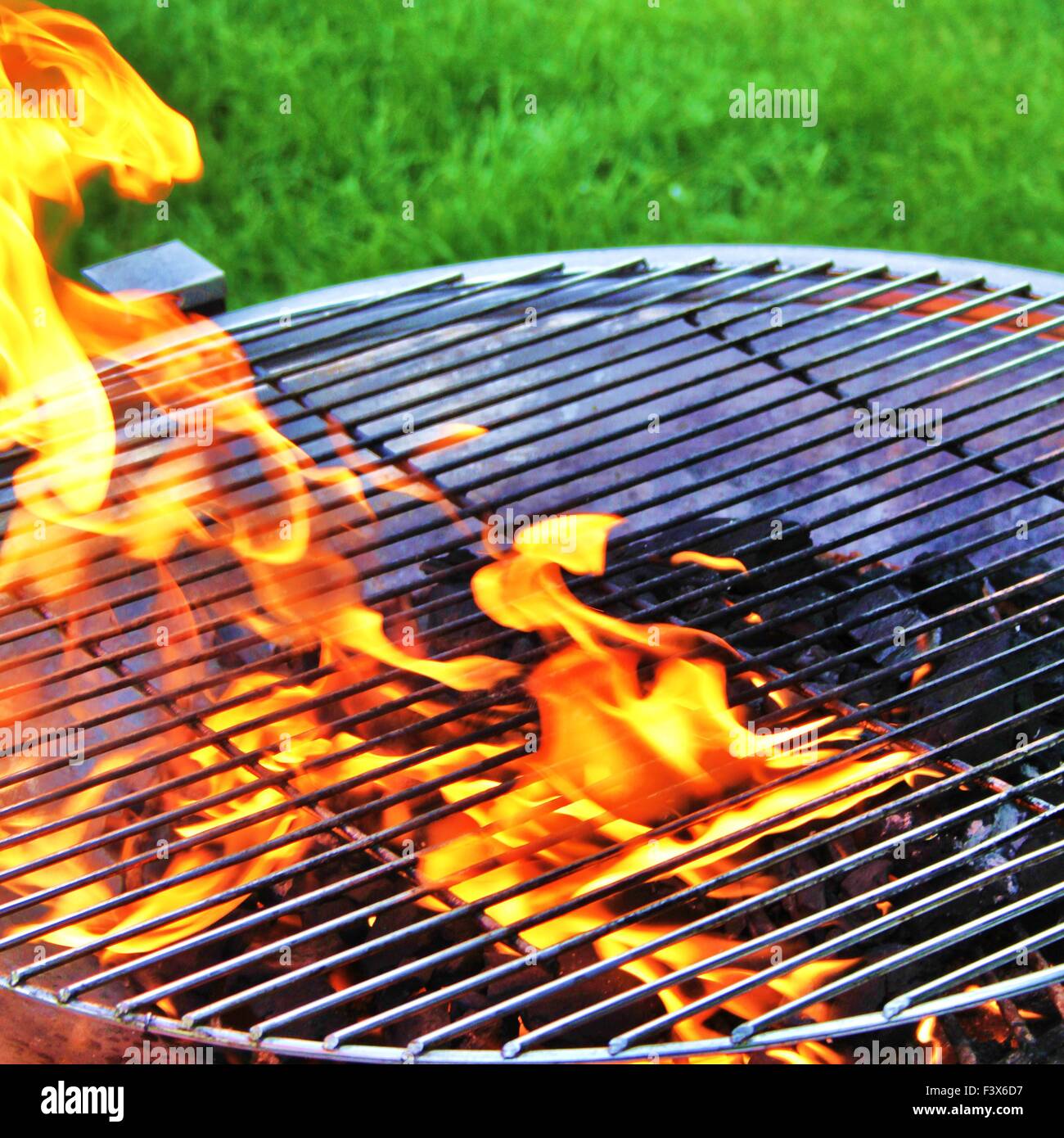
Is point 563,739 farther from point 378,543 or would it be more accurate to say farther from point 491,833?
point 378,543

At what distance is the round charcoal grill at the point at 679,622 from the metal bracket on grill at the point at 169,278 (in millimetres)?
72

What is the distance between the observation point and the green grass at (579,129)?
14.3 ft

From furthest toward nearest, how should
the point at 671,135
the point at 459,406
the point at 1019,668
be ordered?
the point at 671,135, the point at 459,406, the point at 1019,668

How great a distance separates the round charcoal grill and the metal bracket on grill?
72 mm

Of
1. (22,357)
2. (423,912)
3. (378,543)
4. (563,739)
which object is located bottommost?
(423,912)

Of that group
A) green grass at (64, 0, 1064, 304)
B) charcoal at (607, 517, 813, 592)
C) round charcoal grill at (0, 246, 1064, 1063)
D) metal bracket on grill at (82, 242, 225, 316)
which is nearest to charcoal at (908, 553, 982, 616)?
round charcoal grill at (0, 246, 1064, 1063)

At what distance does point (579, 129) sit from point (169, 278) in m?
2.45

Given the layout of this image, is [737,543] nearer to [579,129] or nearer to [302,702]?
[302,702]

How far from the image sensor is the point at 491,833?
5.98 ft

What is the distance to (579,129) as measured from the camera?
4.73 metres

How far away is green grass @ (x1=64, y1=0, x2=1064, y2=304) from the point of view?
14.3 feet

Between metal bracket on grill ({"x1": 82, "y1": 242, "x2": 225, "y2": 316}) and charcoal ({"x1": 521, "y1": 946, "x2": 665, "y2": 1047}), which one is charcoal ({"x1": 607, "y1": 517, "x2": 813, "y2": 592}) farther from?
metal bracket on grill ({"x1": 82, "y1": 242, "x2": 225, "y2": 316})

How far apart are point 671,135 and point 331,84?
1.22 m
